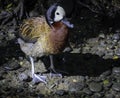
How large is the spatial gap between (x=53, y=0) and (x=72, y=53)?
121 centimetres

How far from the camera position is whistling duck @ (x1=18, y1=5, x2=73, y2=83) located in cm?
480

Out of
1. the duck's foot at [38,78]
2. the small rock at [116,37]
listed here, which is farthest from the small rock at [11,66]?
the small rock at [116,37]

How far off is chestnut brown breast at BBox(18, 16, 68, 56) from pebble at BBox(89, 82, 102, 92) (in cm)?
61

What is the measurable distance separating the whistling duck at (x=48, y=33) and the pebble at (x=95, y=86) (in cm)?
61

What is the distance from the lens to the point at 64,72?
544cm

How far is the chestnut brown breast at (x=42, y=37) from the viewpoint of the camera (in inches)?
191

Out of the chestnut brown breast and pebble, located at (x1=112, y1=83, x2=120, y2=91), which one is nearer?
the chestnut brown breast

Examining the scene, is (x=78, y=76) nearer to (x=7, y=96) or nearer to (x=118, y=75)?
(x=118, y=75)

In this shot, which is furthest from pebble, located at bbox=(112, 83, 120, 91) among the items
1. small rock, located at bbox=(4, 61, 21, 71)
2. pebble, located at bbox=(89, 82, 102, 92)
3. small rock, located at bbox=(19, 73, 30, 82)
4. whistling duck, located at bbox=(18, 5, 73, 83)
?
small rock, located at bbox=(4, 61, 21, 71)

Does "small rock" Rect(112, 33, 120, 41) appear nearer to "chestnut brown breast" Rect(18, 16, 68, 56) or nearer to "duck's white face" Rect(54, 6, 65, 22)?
"chestnut brown breast" Rect(18, 16, 68, 56)

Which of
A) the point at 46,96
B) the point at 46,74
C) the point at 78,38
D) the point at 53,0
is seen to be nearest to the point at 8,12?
the point at 53,0

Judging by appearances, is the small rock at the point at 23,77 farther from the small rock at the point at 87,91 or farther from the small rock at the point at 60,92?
the small rock at the point at 87,91

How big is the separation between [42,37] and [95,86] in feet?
2.98

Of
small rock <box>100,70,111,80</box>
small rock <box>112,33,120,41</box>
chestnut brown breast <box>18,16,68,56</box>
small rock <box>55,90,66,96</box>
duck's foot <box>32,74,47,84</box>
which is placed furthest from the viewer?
small rock <box>112,33,120,41</box>
